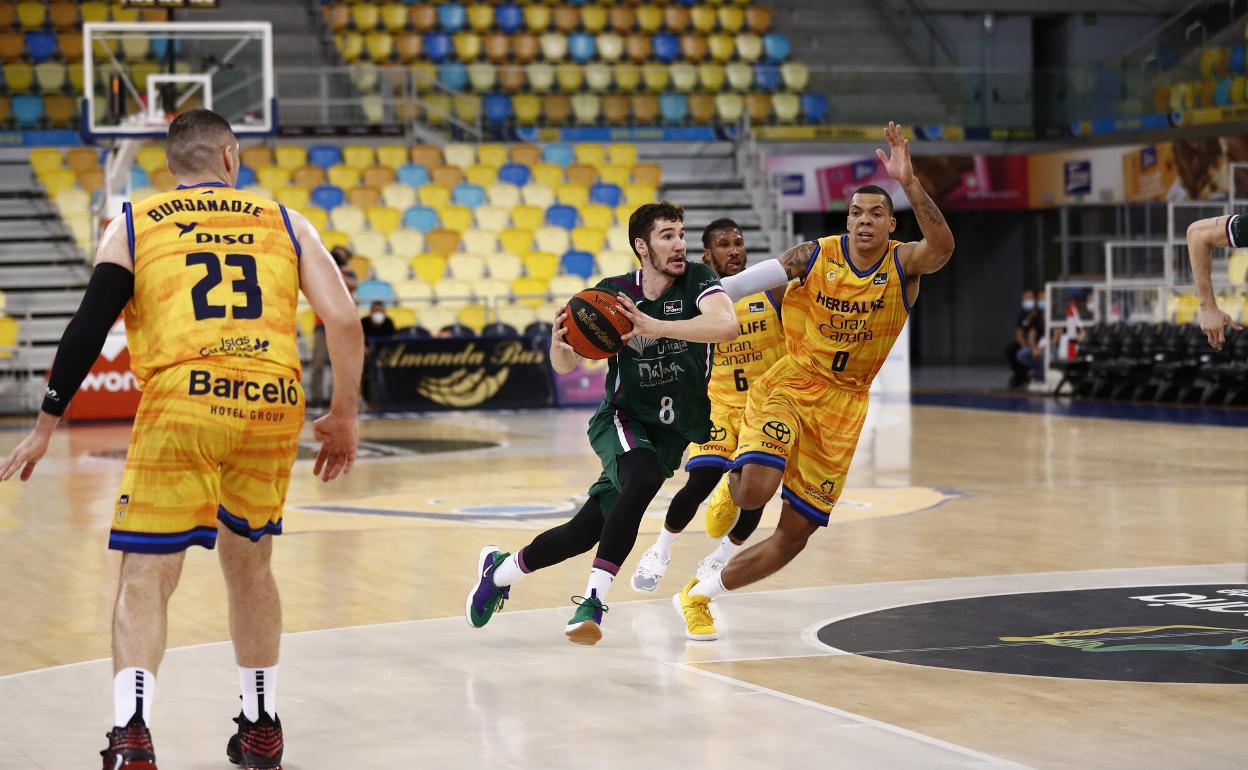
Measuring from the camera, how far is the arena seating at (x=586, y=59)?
1142 inches

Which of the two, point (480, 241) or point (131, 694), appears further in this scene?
point (480, 241)

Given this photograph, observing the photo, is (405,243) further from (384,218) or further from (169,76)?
(169,76)

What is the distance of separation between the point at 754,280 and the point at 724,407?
1.51 meters

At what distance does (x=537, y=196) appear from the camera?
26.9 metres

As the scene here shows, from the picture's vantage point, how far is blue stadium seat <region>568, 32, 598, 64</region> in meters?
30.6

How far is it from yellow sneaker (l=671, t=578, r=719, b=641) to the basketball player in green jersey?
17.1 inches

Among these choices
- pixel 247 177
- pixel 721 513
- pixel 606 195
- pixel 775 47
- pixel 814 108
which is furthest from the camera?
pixel 775 47

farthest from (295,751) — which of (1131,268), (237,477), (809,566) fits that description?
(1131,268)

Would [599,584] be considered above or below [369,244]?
below

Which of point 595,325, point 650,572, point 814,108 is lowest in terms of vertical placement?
point 650,572

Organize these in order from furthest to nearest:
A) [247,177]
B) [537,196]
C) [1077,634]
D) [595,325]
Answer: [537,196] → [247,177] → [1077,634] → [595,325]

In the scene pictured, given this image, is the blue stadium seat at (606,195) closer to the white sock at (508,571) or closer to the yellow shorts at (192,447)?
the white sock at (508,571)

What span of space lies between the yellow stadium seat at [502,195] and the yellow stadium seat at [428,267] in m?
1.94

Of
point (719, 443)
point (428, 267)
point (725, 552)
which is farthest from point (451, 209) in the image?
point (725, 552)
